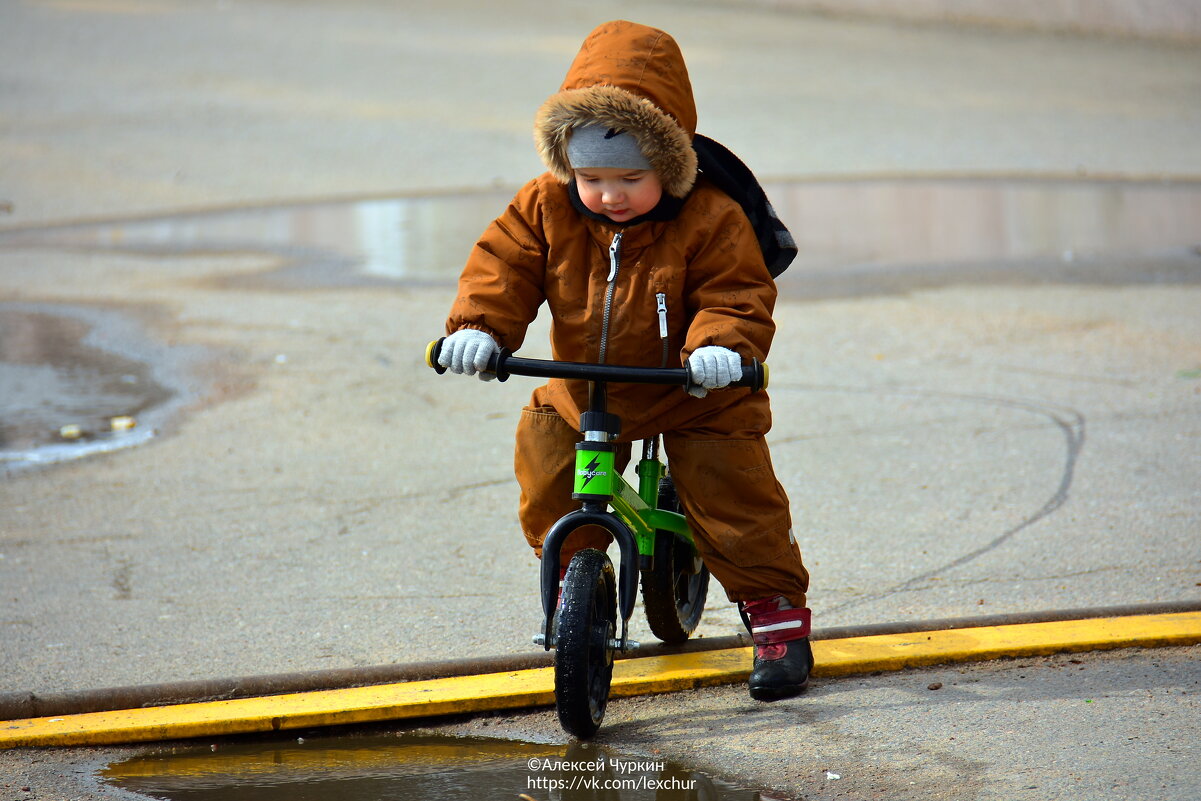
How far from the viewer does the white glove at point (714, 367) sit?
9.91 ft

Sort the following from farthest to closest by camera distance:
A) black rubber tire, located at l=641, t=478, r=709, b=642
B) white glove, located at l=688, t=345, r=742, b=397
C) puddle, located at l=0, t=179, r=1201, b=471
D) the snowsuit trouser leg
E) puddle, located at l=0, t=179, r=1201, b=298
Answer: puddle, located at l=0, t=179, r=1201, b=298 < puddle, located at l=0, t=179, r=1201, b=471 < black rubber tire, located at l=641, t=478, r=709, b=642 < the snowsuit trouser leg < white glove, located at l=688, t=345, r=742, b=397

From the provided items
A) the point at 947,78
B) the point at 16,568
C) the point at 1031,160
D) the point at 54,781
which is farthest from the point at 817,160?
the point at 54,781

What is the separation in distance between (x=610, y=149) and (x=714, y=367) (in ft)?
1.98

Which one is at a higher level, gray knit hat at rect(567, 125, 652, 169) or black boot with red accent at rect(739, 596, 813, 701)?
gray knit hat at rect(567, 125, 652, 169)

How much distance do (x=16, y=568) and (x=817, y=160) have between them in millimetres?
11422

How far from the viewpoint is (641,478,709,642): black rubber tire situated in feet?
11.9

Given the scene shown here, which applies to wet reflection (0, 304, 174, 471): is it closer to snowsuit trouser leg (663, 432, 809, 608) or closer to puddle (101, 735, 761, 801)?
puddle (101, 735, 761, 801)

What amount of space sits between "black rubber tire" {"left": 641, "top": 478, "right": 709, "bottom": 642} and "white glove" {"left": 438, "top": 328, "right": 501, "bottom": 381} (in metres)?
0.73

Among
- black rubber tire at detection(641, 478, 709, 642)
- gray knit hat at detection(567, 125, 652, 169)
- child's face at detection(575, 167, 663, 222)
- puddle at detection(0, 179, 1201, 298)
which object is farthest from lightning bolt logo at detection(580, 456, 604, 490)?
puddle at detection(0, 179, 1201, 298)

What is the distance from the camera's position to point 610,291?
10.9ft

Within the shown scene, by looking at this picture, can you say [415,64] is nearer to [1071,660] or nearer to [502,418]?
[502,418]

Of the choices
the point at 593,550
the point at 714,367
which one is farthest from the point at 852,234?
the point at 714,367

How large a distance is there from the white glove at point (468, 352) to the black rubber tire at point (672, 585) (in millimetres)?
728

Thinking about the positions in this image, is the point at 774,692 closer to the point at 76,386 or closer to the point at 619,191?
the point at 619,191
